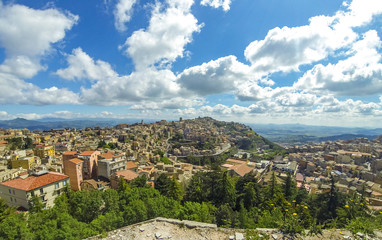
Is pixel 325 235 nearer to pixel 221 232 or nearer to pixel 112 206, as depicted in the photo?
pixel 221 232

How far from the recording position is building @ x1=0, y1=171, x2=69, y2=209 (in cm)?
1745

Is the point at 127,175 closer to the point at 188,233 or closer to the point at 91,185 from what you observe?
the point at 91,185

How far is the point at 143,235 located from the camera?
249 inches

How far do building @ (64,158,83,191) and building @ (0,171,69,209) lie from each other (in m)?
4.73

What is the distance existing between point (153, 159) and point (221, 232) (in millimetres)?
42057

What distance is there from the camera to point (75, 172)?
81.0ft

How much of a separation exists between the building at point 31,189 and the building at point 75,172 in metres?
4.73

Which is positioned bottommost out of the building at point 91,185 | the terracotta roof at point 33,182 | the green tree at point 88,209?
the building at point 91,185

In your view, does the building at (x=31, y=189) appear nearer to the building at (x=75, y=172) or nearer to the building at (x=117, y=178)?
the building at (x=75, y=172)

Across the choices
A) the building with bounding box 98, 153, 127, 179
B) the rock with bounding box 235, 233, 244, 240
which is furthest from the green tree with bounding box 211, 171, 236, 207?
the building with bounding box 98, 153, 127, 179

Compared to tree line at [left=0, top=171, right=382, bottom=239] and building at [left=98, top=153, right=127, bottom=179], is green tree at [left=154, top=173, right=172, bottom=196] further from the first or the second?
building at [left=98, top=153, right=127, bottom=179]

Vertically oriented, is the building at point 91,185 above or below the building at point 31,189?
below

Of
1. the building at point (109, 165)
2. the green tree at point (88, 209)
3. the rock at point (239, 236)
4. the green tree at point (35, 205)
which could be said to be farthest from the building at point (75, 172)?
the rock at point (239, 236)

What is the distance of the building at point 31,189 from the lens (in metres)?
17.5
